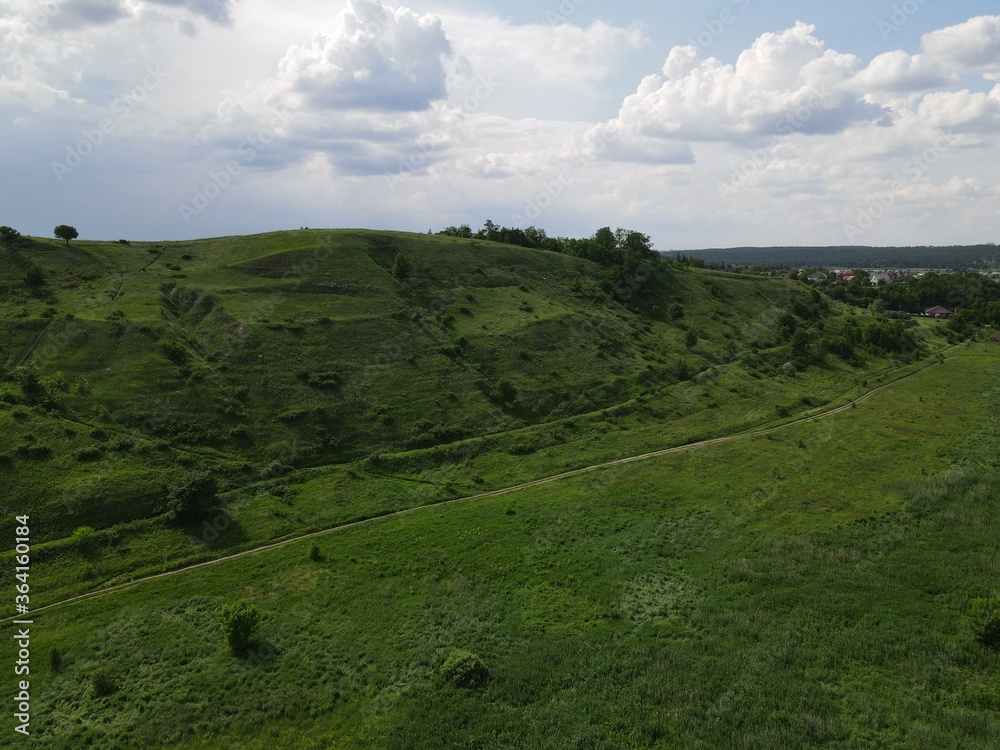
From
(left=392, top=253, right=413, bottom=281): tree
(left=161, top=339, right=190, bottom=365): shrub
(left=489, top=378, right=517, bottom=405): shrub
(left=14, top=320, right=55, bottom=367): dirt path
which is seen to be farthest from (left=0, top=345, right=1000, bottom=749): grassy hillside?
(left=392, top=253, right=413, bottom=281): tree

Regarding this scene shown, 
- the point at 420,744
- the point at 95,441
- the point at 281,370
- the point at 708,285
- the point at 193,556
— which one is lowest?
the point at 420,744

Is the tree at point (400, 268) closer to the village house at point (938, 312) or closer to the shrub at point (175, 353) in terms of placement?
the shrub at point (175, 353)

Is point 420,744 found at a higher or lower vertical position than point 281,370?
lower

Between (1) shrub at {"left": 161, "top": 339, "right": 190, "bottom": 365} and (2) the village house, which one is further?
(2) the village house

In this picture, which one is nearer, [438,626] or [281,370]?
[438,626]

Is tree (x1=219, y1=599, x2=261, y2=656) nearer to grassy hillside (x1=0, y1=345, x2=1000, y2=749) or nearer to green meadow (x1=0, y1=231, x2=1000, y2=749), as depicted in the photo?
green meadow (x1=0, y1=231, x2=1000, y2=749)

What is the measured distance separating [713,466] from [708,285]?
287ft

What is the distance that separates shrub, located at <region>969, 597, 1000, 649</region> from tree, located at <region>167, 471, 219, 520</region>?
2081 inches

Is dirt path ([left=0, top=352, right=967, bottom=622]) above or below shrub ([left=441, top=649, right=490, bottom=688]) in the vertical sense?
above

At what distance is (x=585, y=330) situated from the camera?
92562 mm

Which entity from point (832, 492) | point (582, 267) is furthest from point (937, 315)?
point (832, 492)

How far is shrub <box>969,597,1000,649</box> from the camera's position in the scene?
30.0 meters

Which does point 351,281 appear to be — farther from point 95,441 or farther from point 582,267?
point 582,267

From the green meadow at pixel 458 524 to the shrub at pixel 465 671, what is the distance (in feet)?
0.52
